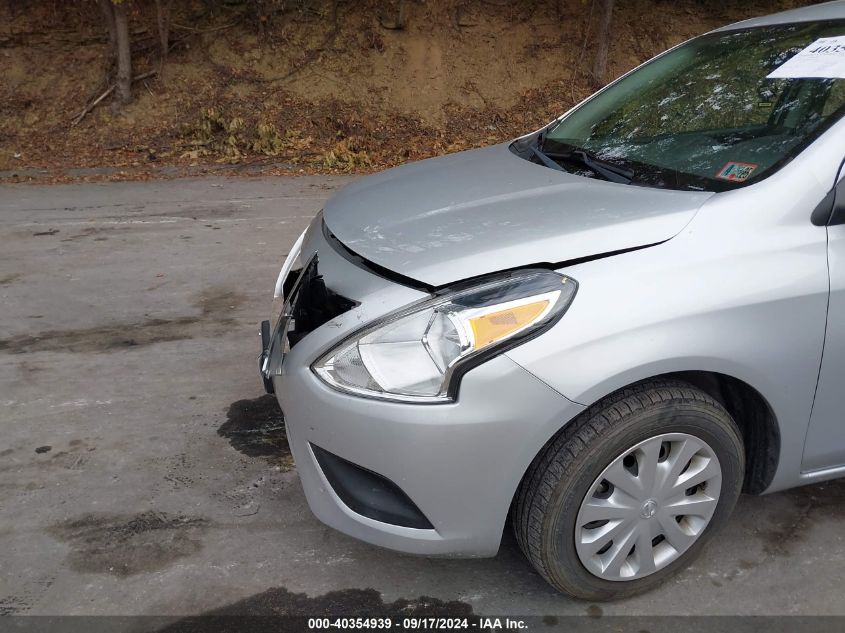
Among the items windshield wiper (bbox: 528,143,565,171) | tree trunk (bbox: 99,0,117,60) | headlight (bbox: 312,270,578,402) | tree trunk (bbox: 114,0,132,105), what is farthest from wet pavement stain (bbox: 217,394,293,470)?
tree trunk (bbox: 99,0,117,60)

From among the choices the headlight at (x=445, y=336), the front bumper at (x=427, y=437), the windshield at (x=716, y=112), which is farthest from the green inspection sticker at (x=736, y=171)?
the front bumper at (x=427, y=437)

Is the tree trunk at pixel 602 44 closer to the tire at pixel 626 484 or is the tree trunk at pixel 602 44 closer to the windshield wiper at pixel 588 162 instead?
the windshield wiper at pixel 588 162

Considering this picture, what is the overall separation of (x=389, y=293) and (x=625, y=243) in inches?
27.6

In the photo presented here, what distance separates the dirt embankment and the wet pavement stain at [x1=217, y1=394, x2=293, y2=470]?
6.98 m

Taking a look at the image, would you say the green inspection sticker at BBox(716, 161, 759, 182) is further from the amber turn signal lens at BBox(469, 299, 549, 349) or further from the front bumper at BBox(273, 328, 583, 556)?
the front bumper at BBox(273, 328, 583, 556)

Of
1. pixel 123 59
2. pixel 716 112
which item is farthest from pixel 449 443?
pixel 123 59

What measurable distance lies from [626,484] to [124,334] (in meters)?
3.34

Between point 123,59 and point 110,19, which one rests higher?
point 110,19

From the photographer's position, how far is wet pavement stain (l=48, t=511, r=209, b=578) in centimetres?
269

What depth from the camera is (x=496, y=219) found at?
2.53 metres

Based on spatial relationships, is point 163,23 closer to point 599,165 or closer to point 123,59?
point 123,59

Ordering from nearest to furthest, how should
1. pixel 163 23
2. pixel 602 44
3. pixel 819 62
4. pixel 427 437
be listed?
1. pixel 427 437
2. pixel 819 62
3. pixel 163 23
4. pixel 602 44

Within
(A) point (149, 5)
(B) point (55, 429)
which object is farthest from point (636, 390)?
(A) point (149, 5)

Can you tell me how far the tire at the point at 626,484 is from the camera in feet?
7.22
